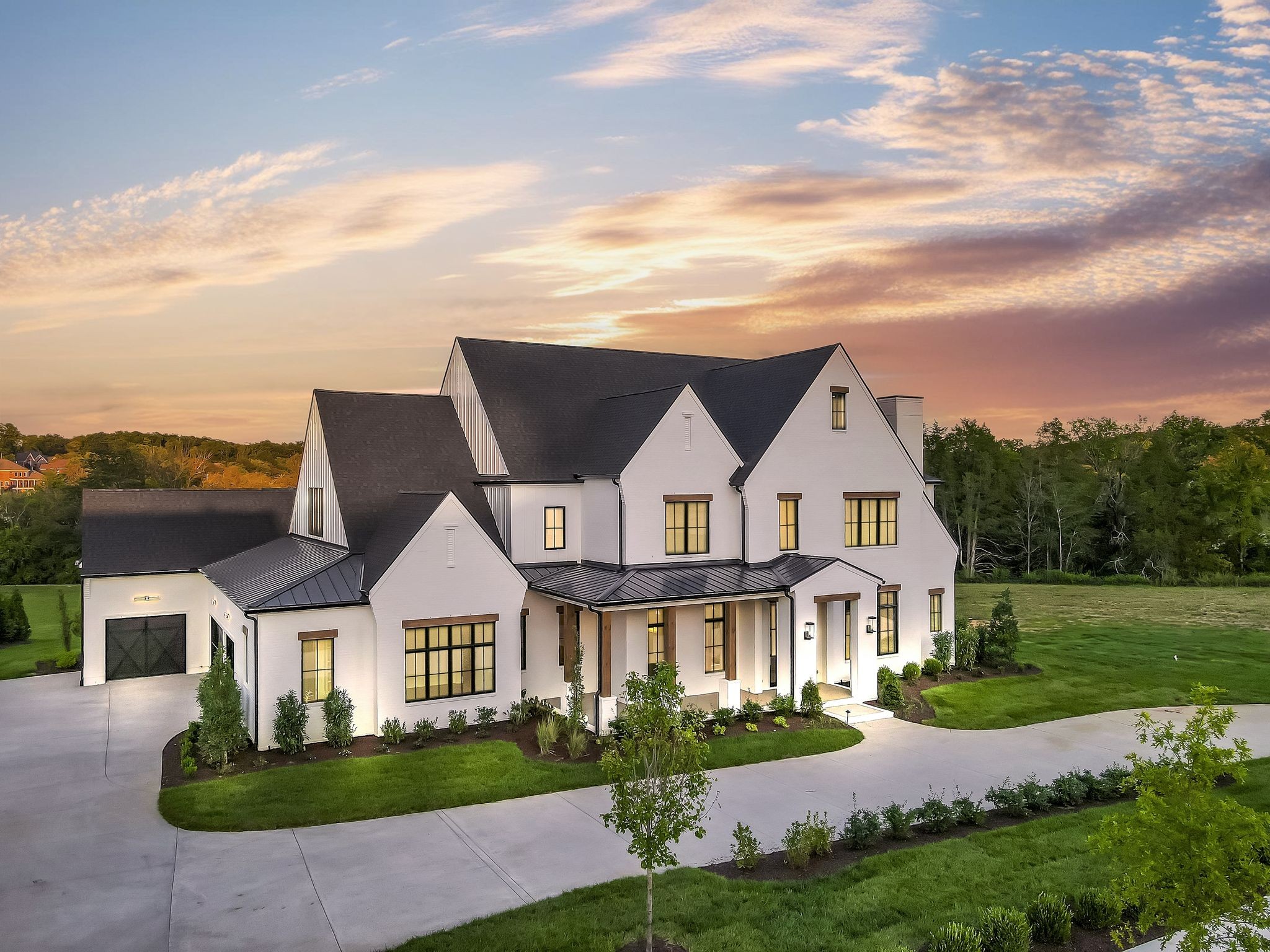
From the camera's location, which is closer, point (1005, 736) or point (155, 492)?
point (1005, 736)

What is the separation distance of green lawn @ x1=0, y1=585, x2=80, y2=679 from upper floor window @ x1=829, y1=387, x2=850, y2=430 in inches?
981

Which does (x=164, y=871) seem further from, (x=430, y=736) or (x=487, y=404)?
(x=487, y=404)

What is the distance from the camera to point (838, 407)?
25.7m

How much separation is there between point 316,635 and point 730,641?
9572 millimetres

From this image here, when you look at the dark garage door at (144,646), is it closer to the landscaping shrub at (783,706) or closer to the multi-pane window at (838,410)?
the landscaping shrub at (783,706)

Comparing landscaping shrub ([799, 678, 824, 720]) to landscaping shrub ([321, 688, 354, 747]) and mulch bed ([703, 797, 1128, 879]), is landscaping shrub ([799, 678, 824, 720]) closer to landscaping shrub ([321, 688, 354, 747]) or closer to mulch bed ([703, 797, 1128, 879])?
mulch bed ([703, 797, 1128, 879])

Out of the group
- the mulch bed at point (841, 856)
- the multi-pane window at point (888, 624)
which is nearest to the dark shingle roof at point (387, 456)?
the multi-pane window at point (888, 624)

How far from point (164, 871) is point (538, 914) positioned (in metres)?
5.80

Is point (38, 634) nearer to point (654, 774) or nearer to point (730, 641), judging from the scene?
point (730, 641)

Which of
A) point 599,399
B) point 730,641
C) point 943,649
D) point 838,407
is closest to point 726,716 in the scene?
point 730,641

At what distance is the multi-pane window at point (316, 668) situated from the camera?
19.0 metres

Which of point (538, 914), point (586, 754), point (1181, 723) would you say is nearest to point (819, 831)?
point (538, 914)

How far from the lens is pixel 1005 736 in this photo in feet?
67.2

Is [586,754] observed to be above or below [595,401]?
below
